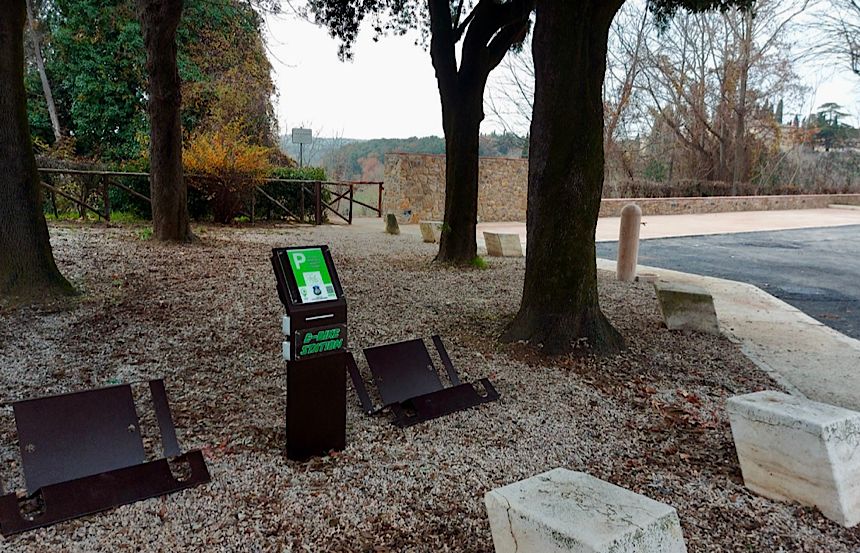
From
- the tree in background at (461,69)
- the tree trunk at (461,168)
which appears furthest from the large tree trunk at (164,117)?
the tree trunk at (461,168)

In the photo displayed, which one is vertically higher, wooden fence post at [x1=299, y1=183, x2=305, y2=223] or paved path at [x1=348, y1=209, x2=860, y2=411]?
wooden fence post at [x1=299, y1=183, x2=305, y2=223]

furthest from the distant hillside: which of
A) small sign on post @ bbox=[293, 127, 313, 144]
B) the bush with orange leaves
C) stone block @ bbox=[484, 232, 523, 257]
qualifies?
stone block @ bbox=[484, 232, 523, 257]

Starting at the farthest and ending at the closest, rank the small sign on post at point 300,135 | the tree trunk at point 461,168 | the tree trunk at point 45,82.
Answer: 1. the small sign on post at point 300,135
2. the tree trunk at point 45,82
3. the tree trunk at point 461,168

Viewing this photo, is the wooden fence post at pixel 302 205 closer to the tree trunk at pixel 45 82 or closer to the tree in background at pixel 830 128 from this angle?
the tree trunk at pixel 45 82

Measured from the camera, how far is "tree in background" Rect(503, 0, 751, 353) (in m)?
4.30

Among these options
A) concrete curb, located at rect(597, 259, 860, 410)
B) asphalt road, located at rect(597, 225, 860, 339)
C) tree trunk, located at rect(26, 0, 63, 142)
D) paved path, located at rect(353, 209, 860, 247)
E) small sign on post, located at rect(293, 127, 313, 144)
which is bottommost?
concrete curb, located at rect(597, 259, 860, 410)

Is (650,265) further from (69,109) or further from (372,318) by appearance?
(69,109)

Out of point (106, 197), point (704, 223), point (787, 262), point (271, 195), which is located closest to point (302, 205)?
point (271, 195)

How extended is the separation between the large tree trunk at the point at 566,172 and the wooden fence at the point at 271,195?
374 inches

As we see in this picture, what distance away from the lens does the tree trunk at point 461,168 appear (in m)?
8.07

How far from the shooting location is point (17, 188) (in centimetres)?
500

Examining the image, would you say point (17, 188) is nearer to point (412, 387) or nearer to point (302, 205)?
point (412, 387)

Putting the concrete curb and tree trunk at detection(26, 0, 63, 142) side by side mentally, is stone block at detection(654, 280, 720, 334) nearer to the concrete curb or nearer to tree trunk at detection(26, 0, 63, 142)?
the concrete curb

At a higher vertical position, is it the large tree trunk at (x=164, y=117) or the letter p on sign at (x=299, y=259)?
the large tree trunk at (x=164, y=117)
